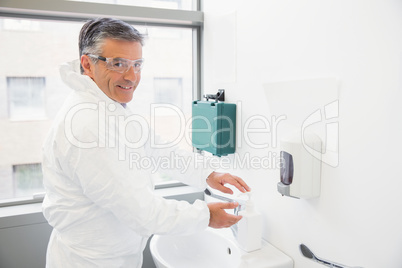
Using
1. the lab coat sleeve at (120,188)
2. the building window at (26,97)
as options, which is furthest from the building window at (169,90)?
the lab coat sleeve at (120,188)

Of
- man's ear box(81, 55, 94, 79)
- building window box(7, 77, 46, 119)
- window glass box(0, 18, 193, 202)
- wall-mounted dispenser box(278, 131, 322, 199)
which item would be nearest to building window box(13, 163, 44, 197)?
window glass box(0, 18, 193, 202)

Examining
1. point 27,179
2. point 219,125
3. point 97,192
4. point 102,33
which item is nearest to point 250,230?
point 219,125

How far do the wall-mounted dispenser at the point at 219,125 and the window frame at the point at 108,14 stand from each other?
0.43 metres

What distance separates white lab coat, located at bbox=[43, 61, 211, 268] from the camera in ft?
3.12

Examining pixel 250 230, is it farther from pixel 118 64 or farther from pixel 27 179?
pixel 27 179

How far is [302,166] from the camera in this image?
1066 mm

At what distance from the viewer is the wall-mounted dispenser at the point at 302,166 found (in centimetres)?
107

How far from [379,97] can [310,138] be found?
27 centimetres

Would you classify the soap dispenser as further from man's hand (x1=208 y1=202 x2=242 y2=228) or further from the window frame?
the window frame

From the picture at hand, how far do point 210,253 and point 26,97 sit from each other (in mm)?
1316

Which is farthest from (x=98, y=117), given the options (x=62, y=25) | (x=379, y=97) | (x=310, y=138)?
(x=62, y=25)

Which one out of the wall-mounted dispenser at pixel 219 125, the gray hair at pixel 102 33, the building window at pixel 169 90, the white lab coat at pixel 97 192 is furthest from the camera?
the building window at pixel 169 90

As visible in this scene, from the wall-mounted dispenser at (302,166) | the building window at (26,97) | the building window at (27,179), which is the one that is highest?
the building window at (26,97)

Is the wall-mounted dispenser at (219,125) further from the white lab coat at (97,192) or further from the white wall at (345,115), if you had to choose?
the white lab coat at (97,192)
